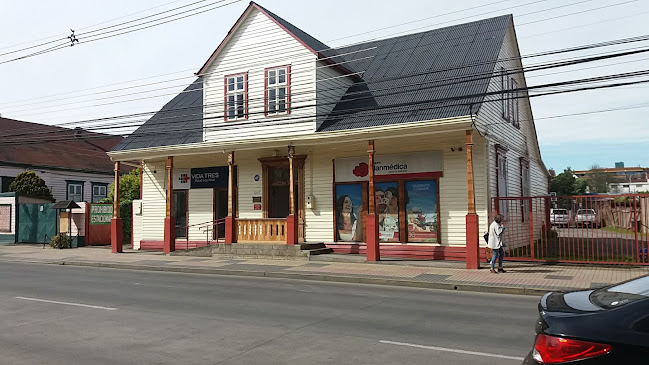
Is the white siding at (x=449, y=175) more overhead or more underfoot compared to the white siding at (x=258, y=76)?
more underfoot

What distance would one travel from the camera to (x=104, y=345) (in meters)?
6.82

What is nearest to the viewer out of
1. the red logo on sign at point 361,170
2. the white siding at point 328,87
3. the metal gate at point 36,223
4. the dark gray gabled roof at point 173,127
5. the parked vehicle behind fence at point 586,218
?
the parked vehicle behind fence at point 586,218

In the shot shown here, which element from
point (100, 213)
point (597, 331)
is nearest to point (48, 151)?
point (100, 213)

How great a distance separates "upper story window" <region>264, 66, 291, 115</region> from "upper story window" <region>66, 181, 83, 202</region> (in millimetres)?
26193

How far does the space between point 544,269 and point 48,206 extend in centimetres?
2568

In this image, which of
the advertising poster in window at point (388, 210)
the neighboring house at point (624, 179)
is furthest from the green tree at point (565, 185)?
the advertising poster in window at point (388, 210)

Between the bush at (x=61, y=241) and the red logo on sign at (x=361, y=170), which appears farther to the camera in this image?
the bush at (x=61, y=241)

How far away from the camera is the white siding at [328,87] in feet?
65.8

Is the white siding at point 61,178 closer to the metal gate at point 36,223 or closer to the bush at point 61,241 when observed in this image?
the metal gate at point 36,223

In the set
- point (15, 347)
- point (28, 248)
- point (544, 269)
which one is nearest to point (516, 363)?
point (15, 347)

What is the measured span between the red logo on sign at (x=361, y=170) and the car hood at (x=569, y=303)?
15.3m

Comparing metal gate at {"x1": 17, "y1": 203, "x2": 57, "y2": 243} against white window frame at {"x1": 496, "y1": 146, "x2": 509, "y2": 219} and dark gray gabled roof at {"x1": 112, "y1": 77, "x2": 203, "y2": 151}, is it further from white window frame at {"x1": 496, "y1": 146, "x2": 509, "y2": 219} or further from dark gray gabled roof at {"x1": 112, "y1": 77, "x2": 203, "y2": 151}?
white window frame at {"x1": 496, "y1": 146, "x2": 509, "y2": 219}

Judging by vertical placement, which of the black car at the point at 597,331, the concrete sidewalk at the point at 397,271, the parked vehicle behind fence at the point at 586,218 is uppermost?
the parked vehicle behind fence at the point at 586,218

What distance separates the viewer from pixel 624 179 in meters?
114
